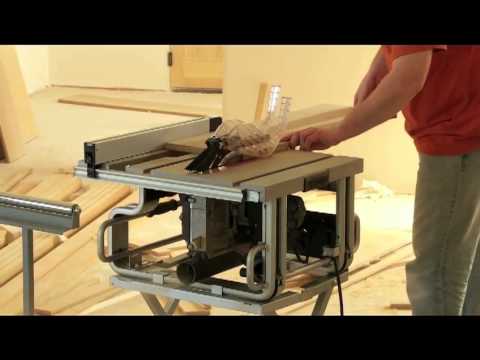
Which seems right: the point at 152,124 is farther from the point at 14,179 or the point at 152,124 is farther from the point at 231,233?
the point at 231,233

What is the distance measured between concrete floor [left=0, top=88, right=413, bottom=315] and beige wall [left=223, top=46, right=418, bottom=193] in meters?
0.18

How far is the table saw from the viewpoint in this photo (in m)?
1.96

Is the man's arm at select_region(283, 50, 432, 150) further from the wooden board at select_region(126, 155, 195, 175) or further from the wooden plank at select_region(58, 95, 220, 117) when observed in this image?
the wooden plank at select_region(58, 95, 220, 117)

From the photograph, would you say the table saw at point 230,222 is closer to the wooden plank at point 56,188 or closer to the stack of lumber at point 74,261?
the stack of lumber at point 74,261

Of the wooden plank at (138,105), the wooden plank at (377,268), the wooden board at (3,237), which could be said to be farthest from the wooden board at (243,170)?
the wooden plank at (138,105)

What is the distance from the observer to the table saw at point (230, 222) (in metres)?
1.96

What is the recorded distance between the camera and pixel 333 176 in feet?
6.97

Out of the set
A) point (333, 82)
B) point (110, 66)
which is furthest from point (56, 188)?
point (110, 66)

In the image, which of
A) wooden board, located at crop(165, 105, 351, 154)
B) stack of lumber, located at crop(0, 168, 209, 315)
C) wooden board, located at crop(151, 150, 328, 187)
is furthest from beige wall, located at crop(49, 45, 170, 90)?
wooden board, located at crop(151, 150, 328, 187)

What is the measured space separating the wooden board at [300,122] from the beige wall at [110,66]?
6367mm

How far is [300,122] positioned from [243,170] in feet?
1.62
